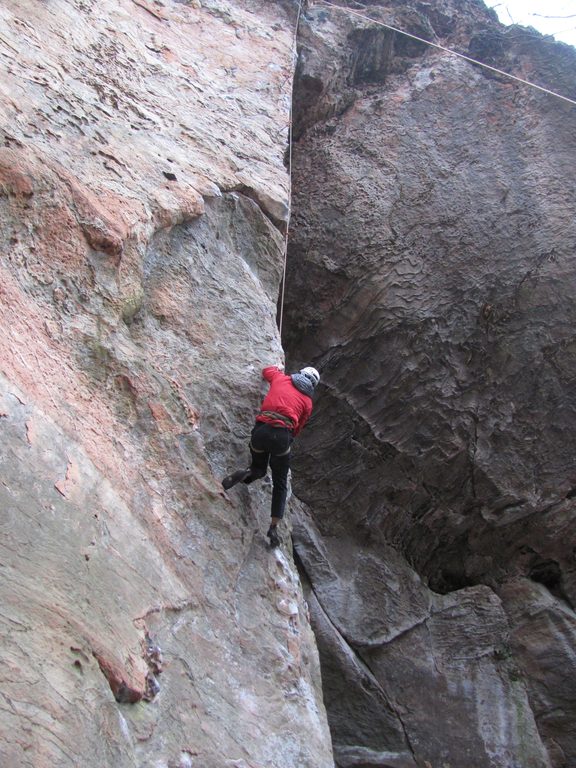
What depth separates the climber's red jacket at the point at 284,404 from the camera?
15.2ft

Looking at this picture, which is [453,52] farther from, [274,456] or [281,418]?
[274,456]

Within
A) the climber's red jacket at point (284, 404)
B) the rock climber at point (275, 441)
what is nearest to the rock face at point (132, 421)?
the rock climber at point (275, 441)

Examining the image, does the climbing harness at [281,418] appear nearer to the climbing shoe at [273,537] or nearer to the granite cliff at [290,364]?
the granite cliff at [290,364]

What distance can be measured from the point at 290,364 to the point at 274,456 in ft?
11.6

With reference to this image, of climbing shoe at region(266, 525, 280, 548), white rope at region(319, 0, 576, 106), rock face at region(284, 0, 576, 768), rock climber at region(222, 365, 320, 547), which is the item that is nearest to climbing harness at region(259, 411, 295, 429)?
rock climber at region(222, 365, 320, 547)

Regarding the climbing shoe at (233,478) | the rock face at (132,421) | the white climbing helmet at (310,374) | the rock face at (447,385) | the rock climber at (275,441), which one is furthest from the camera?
the rock face at (447,385)

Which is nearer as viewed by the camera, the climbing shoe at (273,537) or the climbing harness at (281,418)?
the climbing shoe at (273,537)

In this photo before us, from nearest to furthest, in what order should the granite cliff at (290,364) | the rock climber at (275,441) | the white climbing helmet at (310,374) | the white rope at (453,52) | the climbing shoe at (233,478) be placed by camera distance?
the granite cliff at (290,364) → the climbing shoe at (233,478) → the rock climber at (275,441) → the white climbing helmet at (310,374) → the white rope at (453,52)

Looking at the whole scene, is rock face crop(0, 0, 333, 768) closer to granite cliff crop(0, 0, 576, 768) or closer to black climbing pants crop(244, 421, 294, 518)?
granite cliff crop(0, 0, 576, 768)

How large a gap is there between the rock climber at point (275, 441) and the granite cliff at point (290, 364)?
0.52ft

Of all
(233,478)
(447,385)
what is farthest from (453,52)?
(233,478)

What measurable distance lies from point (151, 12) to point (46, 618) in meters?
6.89

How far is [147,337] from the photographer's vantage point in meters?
4.50

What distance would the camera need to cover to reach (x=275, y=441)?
4.52 m
